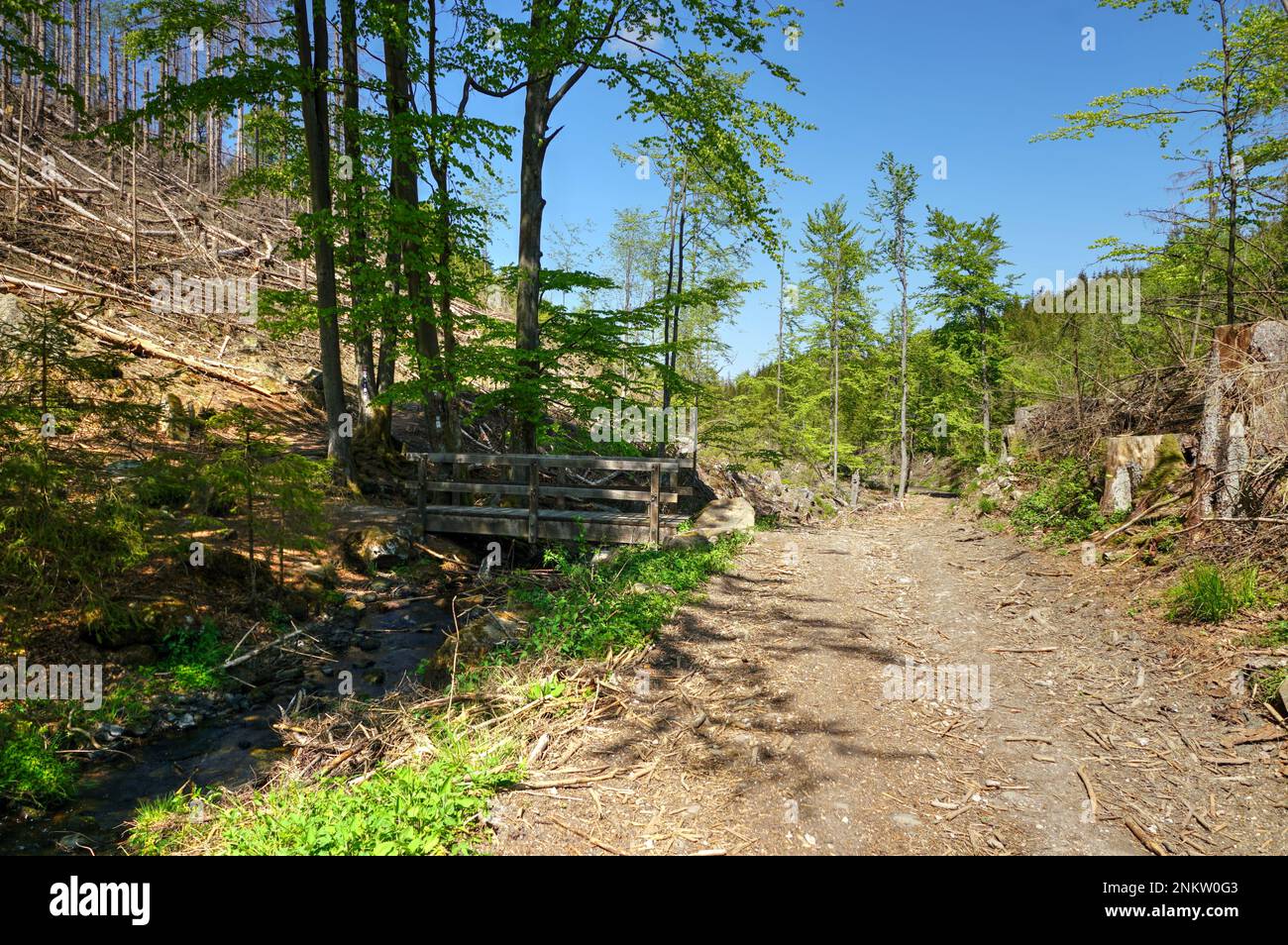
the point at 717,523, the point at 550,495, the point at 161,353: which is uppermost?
the point at 161,353

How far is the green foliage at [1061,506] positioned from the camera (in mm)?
9414

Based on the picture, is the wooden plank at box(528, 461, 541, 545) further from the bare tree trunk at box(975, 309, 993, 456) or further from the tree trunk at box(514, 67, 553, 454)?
the bare tree trunk at box(975, 309, 993, 456)

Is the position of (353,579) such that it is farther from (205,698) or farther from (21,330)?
(21,330)

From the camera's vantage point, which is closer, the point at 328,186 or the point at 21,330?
the point at 21,330

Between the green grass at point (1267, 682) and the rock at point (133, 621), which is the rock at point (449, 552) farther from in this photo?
the green grass at point (1267, 682)

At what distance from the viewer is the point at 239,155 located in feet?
131

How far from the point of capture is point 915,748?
13.8 feet

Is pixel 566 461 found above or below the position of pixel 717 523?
above

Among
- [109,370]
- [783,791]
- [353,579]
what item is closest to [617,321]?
[353,579]

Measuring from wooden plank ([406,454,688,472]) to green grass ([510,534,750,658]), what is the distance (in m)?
1.41

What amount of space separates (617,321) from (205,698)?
8.50 meters

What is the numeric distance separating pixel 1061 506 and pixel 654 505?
23.5 ft

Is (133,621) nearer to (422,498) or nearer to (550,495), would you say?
(422,498)

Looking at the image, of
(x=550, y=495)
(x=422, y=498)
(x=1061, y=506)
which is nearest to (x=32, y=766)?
(x=422, y=498)
